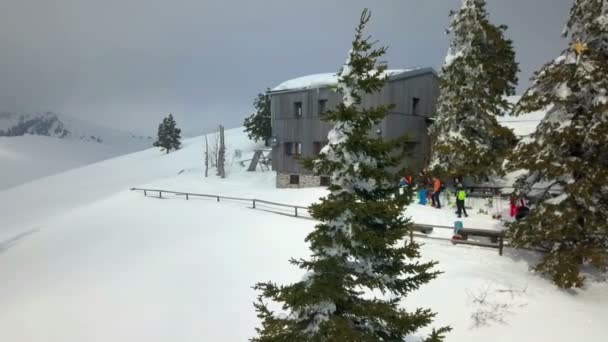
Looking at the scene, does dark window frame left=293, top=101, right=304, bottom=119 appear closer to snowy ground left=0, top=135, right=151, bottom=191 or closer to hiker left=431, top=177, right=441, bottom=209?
hiker left=431, top=177, right=441, bottom=209

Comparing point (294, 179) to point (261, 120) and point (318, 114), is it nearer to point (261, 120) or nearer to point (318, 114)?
point (318, 114)

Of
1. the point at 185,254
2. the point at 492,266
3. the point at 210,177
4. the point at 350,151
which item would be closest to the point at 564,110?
the point at 492,266

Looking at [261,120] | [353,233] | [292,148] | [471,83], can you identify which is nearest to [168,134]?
[261,120]

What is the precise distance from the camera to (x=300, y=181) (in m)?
29.8

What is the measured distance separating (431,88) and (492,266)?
2089cm

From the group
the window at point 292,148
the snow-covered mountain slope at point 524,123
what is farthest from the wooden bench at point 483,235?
the snow-covered mountain slope at point 524,123

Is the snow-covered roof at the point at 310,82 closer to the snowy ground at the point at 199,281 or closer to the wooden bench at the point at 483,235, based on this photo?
the snowy ground at the point at 199,281

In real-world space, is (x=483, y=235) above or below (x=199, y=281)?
above

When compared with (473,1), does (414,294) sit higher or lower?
lower

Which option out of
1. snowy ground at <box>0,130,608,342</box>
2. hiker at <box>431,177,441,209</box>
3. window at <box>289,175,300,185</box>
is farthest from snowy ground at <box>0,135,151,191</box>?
hiker at <box>431,177,441,209</box>

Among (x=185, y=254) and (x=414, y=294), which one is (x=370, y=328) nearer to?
(x=414, y=294)

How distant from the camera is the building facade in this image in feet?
86.5

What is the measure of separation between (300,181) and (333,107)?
22.2 ft

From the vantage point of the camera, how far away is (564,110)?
1160cm
